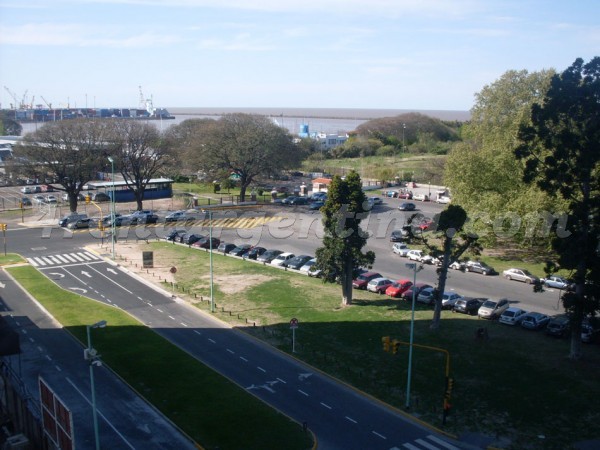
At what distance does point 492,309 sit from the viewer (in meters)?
39.6

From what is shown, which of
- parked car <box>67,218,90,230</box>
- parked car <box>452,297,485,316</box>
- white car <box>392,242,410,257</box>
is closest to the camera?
parked car <box>452,297,485,316</box>

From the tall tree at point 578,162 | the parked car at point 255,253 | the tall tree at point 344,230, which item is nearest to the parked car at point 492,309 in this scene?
the tall tree at point 578,162

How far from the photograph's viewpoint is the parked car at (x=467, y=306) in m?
40.6

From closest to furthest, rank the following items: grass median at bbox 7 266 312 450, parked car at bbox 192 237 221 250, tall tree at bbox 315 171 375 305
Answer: grass median at bbox 7 266 312 450 → tall tree at bbox 315 171 375 305 → parked car at bbox 192 237 221 250

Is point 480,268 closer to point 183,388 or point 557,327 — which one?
point 557,327

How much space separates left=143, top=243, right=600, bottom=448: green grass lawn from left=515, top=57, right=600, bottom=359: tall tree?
11.5 ft

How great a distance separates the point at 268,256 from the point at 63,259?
2020 cm

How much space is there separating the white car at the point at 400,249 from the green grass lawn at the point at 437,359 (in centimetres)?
1263

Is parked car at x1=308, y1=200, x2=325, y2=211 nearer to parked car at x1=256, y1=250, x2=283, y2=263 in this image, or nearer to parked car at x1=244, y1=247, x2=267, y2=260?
parked car at x1=244, y1=247, x2=267, y2=260

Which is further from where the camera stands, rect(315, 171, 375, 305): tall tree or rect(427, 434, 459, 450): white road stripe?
rect(315, 171, 375, 305): tall tree

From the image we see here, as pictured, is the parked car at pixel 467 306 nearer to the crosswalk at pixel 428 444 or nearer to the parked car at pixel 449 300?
the parked car at pixel 449 300

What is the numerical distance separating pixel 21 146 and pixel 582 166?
6741cm

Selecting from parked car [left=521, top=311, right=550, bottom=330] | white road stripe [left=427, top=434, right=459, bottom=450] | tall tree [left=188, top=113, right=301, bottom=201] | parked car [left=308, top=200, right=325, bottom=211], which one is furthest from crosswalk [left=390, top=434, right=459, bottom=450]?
tall tree [left=188, top=113, right=301, bottom=201]

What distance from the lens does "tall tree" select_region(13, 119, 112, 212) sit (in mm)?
74375
